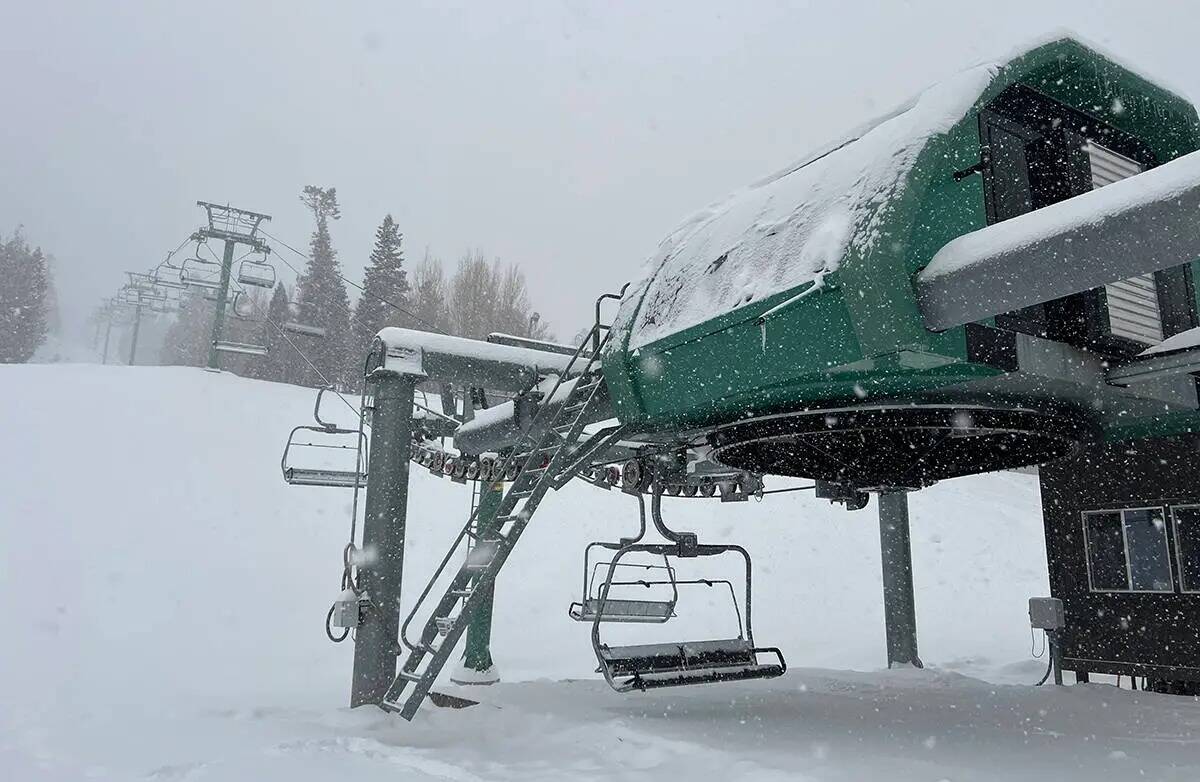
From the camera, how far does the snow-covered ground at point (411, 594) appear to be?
598 centimetres

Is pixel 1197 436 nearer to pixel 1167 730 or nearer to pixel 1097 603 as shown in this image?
pixel 1097 603

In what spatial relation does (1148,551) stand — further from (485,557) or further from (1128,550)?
(485,557)

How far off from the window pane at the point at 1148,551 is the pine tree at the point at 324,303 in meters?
36.3

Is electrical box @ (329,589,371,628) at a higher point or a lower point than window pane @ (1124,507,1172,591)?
lower

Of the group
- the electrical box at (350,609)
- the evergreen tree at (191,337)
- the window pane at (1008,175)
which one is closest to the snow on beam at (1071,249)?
the window pane at (1008,175)

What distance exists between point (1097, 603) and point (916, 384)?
6.73 metres

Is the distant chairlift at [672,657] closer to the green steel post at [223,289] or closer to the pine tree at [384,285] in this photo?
the green steel post at [223,289]

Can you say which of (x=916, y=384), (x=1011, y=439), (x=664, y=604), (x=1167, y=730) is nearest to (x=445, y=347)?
(x=664, y=604)

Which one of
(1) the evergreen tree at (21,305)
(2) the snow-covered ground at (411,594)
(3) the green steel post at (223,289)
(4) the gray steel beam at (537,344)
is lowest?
(2) the snow-covered ground at (411,594)

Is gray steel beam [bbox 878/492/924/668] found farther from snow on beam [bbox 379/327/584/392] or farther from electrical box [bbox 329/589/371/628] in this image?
electrical box [bbox 329/589/371/628]

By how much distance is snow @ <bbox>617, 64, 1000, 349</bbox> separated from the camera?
17.9 feet

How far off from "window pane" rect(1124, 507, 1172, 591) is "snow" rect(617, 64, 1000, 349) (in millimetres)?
7013

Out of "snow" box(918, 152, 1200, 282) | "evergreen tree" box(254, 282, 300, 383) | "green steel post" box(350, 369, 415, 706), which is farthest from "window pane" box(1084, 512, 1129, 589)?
"evergreen tree" box(254, 282, 300, 383)

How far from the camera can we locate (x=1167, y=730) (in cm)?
709
